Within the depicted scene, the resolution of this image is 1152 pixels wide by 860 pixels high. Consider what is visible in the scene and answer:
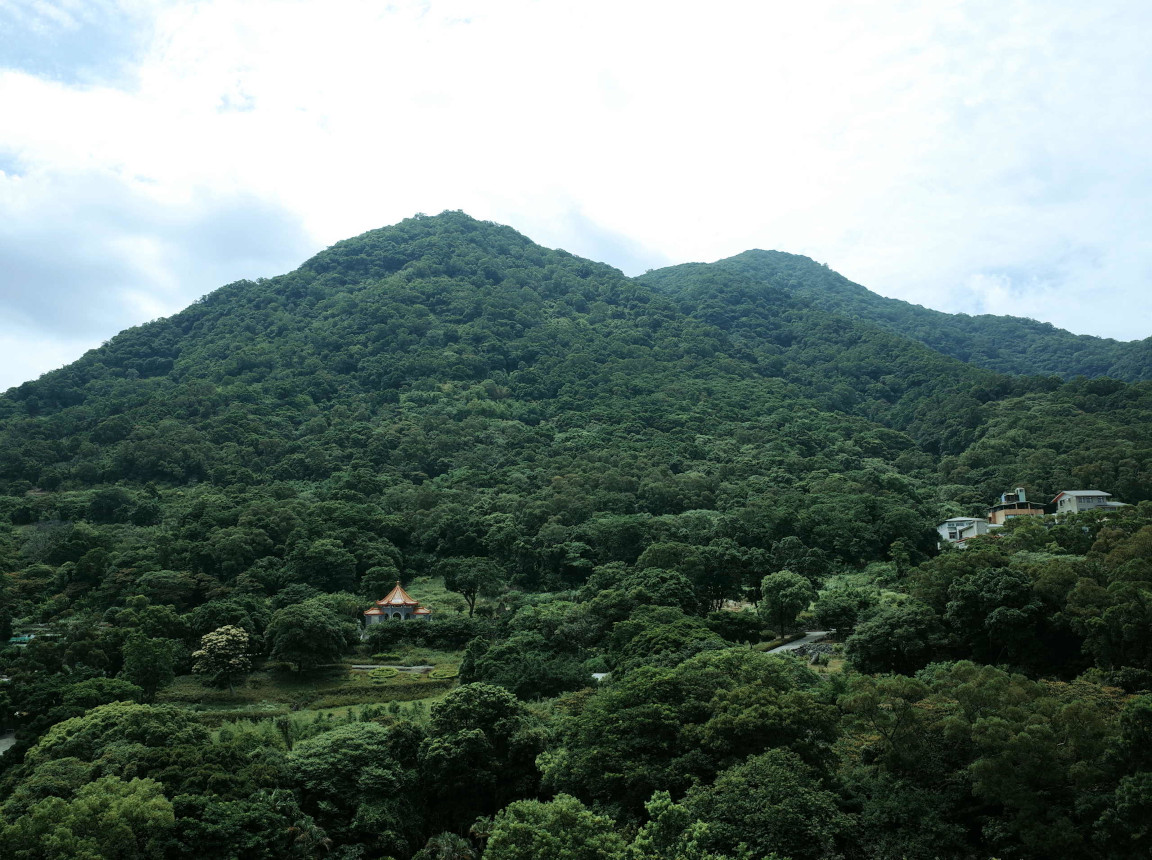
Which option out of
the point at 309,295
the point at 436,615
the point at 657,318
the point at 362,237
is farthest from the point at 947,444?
the point at 362,237

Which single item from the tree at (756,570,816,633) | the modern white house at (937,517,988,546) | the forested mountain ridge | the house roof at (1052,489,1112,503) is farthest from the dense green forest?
the forested mountain ridge

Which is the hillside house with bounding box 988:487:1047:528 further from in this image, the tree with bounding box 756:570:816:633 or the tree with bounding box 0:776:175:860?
the tree with bounding box 0:776:175:860

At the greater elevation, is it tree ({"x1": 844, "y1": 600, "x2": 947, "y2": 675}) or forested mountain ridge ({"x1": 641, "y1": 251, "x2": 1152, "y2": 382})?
forested mountain ridge ({"x1": 641, "y1": 251, "x2": 1152, "y2": 382})

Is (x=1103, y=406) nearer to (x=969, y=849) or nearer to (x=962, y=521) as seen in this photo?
(x=962, y=521)

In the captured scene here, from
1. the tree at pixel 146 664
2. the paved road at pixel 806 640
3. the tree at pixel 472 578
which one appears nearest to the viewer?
the tree at pixel 146 664

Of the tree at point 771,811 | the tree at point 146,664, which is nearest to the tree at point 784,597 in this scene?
the tree at point 771,811

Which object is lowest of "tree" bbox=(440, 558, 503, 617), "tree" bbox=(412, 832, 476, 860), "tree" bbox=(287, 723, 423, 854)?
"tree" bbox=(412, 832, 476, 860)

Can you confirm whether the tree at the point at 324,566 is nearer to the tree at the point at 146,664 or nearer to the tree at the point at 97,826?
the tree at the point at 146,664
